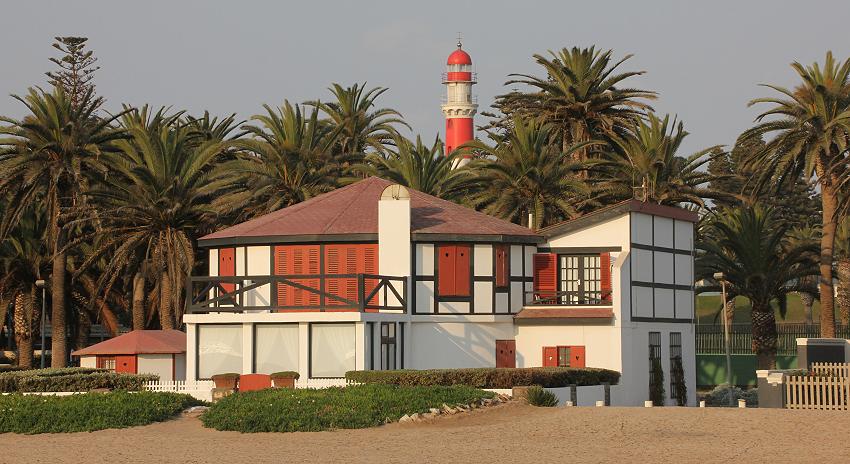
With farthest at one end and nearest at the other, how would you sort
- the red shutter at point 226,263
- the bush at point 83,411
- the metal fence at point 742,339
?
the metal fence at point 742,339 → the red shutter at point 226,263 → the bush at point 83,411

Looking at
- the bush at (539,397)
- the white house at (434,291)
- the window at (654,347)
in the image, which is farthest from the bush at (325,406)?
the window at (654,347)

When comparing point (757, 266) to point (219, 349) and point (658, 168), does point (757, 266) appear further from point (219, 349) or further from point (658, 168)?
point (219, 349)

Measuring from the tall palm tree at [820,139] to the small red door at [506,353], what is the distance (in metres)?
15.3

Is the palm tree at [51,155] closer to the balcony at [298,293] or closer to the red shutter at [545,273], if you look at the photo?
the balcony at [298,293]

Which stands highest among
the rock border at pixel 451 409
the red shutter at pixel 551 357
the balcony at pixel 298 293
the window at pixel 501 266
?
the window at pixel 501 266

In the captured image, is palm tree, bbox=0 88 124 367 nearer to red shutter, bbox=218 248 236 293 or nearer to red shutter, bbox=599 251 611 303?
red shutter, bbox=218 248 236 293

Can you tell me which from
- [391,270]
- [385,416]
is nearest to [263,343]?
[391,270]

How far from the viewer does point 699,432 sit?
34156 mm

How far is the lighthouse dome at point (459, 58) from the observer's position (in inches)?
4820

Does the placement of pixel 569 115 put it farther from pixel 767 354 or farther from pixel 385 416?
pixel 385 416

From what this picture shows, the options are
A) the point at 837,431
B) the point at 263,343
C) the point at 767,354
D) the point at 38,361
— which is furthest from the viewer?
the point at 38,361

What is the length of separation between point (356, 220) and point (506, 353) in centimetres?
726

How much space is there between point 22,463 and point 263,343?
20118 mm

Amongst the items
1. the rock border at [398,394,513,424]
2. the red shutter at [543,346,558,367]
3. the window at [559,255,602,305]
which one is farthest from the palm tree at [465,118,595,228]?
the rock border at [398,394,513,424]
